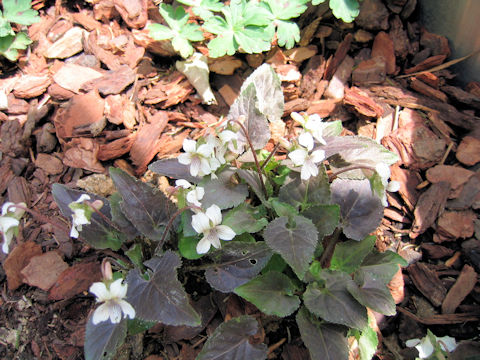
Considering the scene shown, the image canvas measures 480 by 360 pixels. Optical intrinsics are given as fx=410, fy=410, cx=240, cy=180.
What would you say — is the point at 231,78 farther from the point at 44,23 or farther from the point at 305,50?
the point at 44,23

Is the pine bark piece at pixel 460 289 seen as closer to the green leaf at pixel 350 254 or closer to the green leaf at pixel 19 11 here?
the green leaf at pixel 350 254

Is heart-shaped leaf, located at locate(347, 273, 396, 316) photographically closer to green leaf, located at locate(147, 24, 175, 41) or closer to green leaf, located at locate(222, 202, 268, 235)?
green leaf, located at locate(222, 202, 268, 235)

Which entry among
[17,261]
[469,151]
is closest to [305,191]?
[469,151]

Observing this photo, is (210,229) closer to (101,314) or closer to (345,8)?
(101,314)

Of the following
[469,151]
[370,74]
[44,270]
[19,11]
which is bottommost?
[44,270]

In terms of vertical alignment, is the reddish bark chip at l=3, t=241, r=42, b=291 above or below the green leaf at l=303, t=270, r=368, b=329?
below

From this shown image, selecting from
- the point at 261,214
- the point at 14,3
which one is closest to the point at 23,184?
the point at 14,3

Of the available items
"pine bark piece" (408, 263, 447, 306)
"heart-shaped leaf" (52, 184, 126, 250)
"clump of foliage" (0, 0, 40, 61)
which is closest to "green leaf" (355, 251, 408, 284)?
"pine bark piece" (408, 263, 447, 306)
